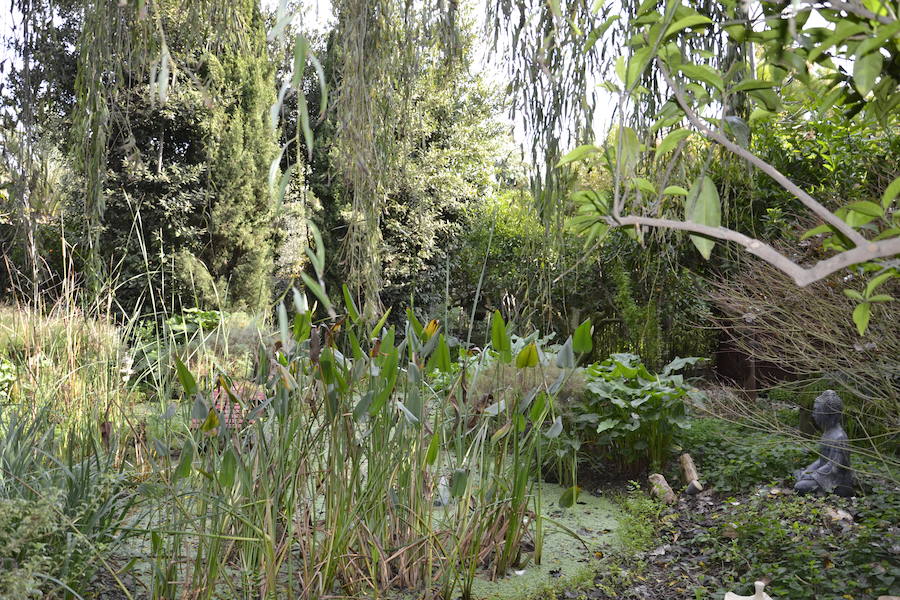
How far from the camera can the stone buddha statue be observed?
3088mm

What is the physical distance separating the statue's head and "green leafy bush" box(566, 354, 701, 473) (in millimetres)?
586

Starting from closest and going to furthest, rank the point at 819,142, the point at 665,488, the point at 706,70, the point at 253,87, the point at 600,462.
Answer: the point at 706,70
the point at 665,488
the point at 600,462
the point at 819,142
the point at 253,87

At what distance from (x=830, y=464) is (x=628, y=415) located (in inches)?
35.3

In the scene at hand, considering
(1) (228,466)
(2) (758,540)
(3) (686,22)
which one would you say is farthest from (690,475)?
(3) (686,22)

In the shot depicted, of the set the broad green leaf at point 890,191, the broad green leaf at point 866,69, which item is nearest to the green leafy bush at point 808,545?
the broad green leaf at point 890,191

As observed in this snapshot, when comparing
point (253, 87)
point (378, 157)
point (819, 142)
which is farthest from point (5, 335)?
point (819, 142)

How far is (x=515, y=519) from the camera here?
88.9 inches

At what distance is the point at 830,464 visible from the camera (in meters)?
3.14

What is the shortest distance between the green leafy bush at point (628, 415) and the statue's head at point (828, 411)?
0.59m

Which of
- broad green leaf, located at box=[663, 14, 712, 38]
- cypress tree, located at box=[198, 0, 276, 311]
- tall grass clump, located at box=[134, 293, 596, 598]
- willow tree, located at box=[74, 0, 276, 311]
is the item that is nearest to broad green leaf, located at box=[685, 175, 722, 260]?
broad green leaf, located at box=[663, 14, 712, 38]

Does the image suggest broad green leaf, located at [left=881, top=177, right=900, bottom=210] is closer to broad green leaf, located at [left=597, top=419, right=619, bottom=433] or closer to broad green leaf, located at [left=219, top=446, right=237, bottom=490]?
broad green leaf, located at [left=219, top=446, right=237, bottom=490]

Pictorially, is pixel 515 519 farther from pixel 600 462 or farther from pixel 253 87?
pixel 253 87

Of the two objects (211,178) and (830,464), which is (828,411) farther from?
Answer: (211,178)

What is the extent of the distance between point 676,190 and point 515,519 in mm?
1453
